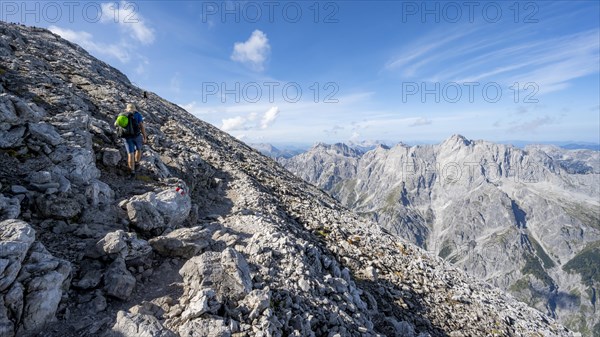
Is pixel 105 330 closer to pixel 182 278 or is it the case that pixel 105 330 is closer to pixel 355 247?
pixel 182 278

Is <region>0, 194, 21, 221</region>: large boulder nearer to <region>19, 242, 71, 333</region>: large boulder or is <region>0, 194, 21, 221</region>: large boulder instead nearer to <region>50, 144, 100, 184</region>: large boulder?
<region>19, 242, 71, 333</region>: large boulder

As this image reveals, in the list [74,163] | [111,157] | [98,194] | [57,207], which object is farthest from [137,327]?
[111,157]

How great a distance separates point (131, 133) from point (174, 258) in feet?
31.8

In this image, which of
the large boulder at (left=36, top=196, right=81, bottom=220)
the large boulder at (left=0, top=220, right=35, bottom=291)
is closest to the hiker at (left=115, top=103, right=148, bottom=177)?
the large boulder at (left=36, top=196, right=81, bottom=220)

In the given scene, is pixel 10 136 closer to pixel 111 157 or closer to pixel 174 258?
pixel 111 157

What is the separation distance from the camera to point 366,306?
1460 centimetres

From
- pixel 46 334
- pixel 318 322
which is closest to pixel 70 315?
pixel 46 334

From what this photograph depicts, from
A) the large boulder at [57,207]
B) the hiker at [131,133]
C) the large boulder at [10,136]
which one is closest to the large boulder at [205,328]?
the large boulder at [57,207]

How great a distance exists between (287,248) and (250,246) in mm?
1697

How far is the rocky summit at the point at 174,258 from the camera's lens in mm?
8711

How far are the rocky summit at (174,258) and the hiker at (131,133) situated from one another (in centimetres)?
85

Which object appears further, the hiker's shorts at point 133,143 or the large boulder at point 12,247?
the hiker's shorts at point 133,143

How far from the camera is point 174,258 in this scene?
11.8 metres

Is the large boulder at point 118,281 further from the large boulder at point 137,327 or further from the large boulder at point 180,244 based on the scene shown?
the large boulder at point 180,244
